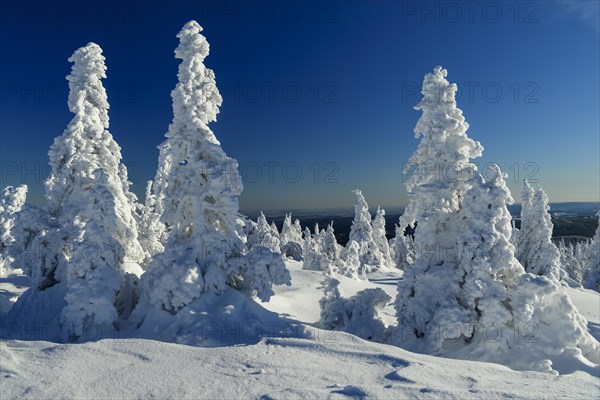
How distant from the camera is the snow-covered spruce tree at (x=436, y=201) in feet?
53.7

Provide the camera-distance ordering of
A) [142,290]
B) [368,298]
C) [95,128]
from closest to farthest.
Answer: [142,290]
[368,298]
[95,128]

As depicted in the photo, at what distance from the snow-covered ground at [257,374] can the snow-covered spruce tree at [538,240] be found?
29.6 metres

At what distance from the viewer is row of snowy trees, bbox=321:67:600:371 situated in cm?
1398

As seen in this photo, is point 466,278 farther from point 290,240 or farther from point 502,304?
point 290,240

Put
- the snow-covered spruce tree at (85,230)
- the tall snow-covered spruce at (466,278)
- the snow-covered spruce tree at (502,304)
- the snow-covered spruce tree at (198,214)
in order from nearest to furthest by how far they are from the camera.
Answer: the snow-covered spruce tree at (502,304) < the tall snow-covered spruce at (466,278) < the snow-covered spruce tree at (198,214) < the snow-covered spruce tree at (85,230)

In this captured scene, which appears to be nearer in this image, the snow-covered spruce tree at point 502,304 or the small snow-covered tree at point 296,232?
the snow-covered spruce tree at point 502,304

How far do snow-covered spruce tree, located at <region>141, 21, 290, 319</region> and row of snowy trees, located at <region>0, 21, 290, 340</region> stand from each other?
0.16ft

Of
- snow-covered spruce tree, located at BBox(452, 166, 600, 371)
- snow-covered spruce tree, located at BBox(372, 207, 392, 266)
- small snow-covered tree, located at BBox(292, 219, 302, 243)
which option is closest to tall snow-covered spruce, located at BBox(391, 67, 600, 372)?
snow-covered spruce tree, located at BBox(452, 166, 600, 371)

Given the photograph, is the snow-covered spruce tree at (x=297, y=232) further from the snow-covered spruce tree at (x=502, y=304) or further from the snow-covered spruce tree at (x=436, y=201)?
the snow-covered spruce tree at (x=502, y=304)

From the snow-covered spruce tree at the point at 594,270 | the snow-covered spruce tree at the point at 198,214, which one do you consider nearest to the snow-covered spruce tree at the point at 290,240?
the snow-covered spruce tree at the point at 594,270

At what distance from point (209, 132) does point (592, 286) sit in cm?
5154

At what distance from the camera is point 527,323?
14.2 metres

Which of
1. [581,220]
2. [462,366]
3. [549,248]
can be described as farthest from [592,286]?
[581,220]

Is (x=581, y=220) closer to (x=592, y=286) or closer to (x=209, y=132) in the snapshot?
(x=592, y=286)
